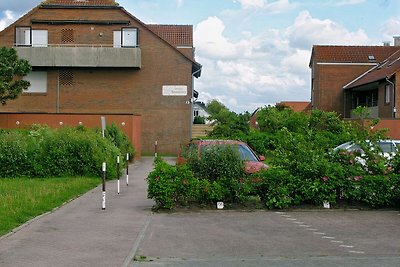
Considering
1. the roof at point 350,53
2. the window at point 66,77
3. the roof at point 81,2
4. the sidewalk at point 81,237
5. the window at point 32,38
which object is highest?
the roof at point 81,2

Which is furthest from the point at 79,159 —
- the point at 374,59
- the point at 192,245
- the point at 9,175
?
the point at 374,59

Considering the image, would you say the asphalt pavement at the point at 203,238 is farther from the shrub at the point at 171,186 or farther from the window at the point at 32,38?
the window at the point at 32,38

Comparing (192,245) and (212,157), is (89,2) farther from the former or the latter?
(192,245)

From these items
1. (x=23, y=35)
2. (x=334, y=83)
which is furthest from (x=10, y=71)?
(x=334, y=83)

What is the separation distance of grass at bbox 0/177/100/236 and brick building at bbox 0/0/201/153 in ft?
72.4

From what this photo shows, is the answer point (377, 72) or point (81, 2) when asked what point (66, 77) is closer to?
point (81, 2)

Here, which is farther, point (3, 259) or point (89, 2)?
point (89, 2)

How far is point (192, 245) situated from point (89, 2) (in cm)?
3822

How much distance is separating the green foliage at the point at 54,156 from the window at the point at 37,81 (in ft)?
69.6

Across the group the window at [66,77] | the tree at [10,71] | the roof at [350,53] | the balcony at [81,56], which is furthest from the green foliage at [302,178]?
the roof at [350,53]

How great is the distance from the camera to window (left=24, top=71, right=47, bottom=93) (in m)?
45.2

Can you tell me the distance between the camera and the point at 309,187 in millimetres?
15180

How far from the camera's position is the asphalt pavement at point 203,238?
30.3 ft

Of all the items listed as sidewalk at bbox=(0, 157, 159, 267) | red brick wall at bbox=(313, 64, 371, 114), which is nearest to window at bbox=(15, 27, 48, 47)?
red brick wall at bbox=(313, 64, 371, 114)
